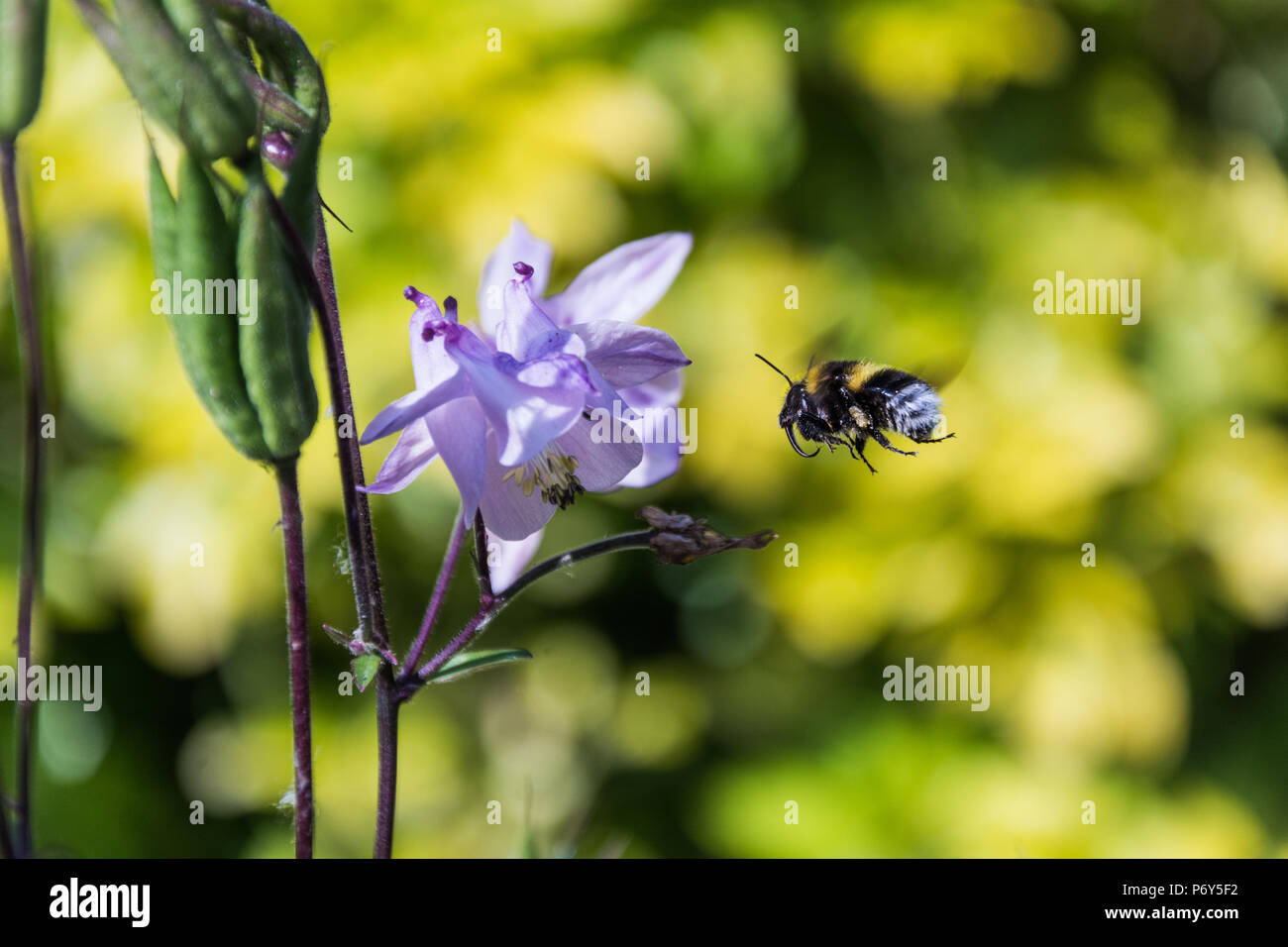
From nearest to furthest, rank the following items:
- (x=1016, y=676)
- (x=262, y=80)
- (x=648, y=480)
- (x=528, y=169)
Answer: (x=262, y=80) → (x=648, y=480) → (x=528, y=169) → (x=1016, y=676)

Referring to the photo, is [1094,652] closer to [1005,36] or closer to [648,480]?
[1005,36]

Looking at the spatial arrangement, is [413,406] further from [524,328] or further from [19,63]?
[19,63]

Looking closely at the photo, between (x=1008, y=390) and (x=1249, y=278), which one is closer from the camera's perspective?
(x=1008, y=390)

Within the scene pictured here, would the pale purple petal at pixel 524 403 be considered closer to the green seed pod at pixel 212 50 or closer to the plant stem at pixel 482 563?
the plant stem at pixel 482 563

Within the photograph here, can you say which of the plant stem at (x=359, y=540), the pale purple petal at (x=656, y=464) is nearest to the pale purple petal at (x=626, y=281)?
the pale purple petal at (x=656, y=464)

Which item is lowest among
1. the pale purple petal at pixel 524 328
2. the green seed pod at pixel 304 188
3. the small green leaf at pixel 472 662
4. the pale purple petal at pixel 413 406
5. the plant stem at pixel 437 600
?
the small green leaf at pixel 472 662

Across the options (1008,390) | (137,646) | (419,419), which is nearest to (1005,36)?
(1008,390)

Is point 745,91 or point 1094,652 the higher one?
point 745,91

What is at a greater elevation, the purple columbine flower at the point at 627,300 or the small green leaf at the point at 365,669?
the purple columbine flower at the point at 627,300
